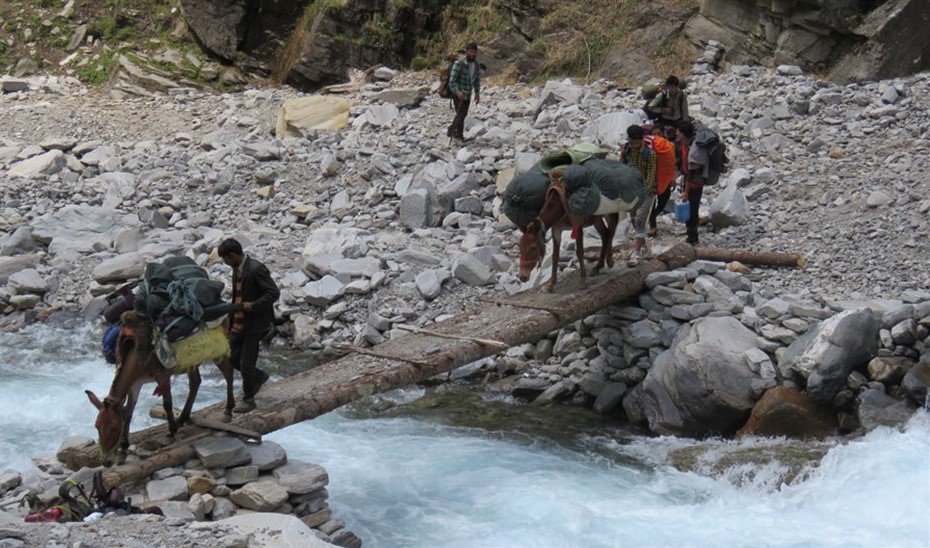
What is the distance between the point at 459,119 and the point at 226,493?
8982 millimetres

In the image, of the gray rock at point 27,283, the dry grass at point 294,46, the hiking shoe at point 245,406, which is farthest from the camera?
the dry grass at point 294,46

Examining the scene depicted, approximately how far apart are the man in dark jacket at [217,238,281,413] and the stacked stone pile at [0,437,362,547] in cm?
58

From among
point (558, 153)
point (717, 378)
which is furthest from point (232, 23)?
point (717, 378)

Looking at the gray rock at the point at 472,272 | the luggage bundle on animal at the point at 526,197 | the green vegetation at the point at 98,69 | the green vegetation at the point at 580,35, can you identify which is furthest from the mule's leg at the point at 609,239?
the green vegetation at the point at 98,69

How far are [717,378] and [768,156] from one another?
5.17 m

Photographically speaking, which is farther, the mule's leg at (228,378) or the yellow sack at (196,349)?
the mule's leg at (228,378)

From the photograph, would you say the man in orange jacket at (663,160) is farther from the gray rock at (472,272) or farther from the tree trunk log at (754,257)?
the gray rock at (472,272)

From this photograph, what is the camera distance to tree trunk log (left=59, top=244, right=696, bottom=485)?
7539 millimetres

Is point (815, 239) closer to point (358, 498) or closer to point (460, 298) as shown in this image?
point (460, 298)

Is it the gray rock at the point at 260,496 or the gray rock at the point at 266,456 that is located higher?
the gray rock at the point at 266,456

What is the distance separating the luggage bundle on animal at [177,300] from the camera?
695 centimetres

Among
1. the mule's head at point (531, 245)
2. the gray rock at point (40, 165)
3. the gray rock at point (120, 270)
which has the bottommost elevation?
the gray rock at point (120, 270)

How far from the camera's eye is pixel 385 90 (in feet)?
59.9

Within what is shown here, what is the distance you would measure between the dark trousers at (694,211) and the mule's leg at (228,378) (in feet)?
18.8
